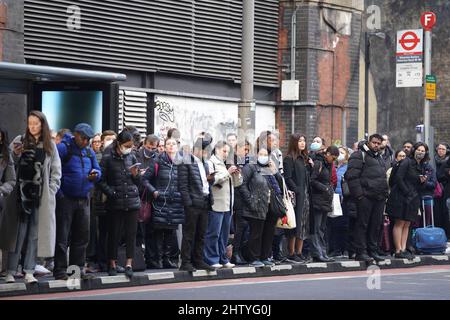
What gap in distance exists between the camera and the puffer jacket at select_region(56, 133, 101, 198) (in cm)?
1656

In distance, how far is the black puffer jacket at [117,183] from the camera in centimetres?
1731

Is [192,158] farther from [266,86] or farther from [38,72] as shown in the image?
[266,86]

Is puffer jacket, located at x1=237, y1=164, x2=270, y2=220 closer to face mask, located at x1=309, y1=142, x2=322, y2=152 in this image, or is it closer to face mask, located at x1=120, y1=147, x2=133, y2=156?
face mask, located at x1=309, y1=142, x2=322, y2=152

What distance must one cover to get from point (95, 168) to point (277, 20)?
43.2 feet

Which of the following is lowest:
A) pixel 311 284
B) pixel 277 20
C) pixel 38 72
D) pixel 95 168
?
pixel 311 284

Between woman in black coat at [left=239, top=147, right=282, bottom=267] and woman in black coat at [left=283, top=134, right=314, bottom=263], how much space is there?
16.9 inches

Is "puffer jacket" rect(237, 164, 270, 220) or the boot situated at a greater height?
"puffer jacket" rect(237, 164, 270, 220)

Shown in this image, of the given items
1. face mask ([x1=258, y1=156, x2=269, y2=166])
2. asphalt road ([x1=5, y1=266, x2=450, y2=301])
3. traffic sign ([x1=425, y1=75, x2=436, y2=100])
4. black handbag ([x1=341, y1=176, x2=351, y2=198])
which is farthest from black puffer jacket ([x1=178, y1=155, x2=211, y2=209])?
traffic sign ([x1=425, y1=75, x2=436, y2=100])

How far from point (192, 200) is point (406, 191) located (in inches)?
194

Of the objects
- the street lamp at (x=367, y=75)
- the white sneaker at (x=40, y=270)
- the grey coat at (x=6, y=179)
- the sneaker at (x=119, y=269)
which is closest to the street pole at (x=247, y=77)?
the sneaker at (x=119, y=269)

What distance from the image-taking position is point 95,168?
663 inches

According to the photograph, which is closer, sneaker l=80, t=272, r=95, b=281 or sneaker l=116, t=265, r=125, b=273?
sneaker l=80, t=272, r=95, b=281

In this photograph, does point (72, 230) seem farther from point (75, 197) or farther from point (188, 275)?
point (188, 275)

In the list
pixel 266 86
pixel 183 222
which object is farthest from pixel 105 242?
pixel 266 86
